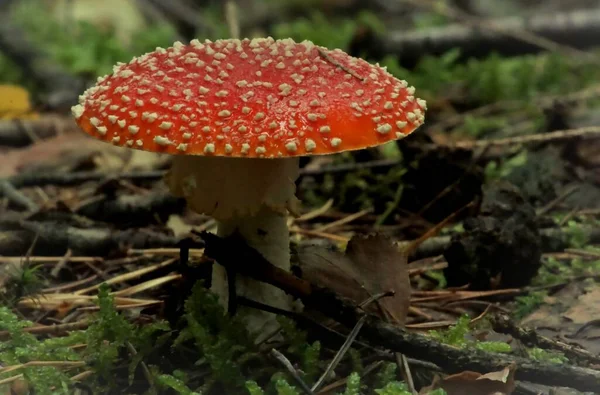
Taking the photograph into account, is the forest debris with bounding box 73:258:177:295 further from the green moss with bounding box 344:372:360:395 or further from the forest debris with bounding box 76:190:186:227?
the green moss with bounding box 344:372:360:395

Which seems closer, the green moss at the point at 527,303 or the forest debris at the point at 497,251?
the green moss at the point at 527,303

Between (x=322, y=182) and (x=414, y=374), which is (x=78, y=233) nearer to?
(x=322, y=182)

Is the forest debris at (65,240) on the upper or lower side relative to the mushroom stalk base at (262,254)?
lower

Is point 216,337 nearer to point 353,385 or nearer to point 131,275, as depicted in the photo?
point 353,385

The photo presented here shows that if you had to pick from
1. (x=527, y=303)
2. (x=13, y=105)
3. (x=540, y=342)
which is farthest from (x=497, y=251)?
(x=13, y=105)

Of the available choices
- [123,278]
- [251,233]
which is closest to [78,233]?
[123,278]

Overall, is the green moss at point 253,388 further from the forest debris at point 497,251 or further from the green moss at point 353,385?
the forest debris at point 497,251

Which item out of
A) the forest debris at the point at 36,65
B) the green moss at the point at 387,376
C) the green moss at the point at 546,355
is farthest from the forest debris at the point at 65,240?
the forest debris at the point at 36,65
